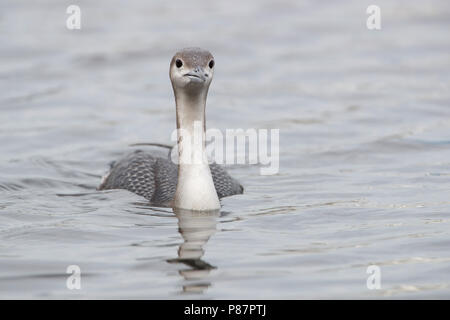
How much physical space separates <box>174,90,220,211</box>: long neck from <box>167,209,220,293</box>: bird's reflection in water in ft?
0.29

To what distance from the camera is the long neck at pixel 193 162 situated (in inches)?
335

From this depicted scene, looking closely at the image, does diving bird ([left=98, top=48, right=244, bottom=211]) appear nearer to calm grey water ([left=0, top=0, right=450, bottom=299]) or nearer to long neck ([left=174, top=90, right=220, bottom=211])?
long neck ([left=174, top=90, right=220, bottom=211])

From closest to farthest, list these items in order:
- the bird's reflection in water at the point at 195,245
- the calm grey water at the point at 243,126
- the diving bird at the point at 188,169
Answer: the bird's reflection in water at the point at 195,245 < the calm grey water at the point at 243,126 < the diving bird at the point at 188,169

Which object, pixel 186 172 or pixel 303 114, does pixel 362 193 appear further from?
pixel 303 114

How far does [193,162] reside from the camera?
8.59 metres

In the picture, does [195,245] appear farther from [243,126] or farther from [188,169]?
[243,126]

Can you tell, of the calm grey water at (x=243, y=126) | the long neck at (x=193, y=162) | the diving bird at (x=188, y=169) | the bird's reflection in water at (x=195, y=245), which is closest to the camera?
the bird's reflection in water at (x=195, y=245)

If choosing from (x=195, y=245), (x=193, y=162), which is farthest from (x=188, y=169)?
(x=195, y=245)

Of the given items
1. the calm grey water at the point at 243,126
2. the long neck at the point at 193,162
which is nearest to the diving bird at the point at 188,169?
the long neck at the point at 193,162

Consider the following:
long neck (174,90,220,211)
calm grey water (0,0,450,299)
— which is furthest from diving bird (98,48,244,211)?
calm grey water (0,0,450,299)

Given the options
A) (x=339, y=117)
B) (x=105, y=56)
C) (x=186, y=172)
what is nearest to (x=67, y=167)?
(x=186, y=172)

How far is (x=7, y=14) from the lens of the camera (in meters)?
20.0

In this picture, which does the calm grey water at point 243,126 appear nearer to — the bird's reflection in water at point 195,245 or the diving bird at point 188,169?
the bird's reflection in water at point 195,245

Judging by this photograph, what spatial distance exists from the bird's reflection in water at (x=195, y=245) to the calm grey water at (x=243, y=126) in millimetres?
23
